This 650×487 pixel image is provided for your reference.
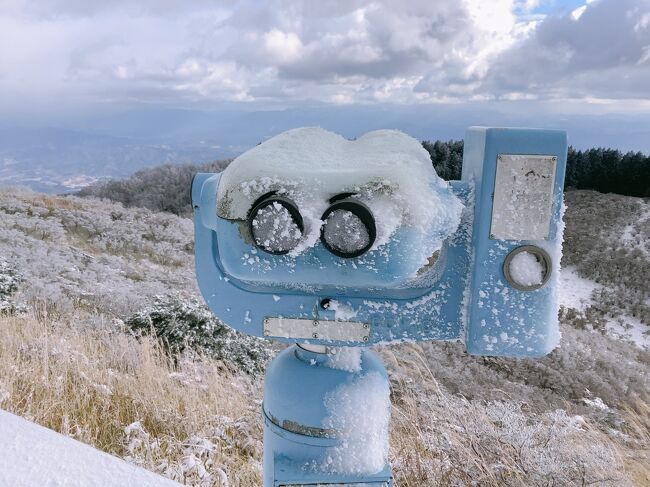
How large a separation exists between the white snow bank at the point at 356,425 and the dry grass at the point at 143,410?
32.5 inches

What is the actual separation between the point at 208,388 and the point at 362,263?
1.87m

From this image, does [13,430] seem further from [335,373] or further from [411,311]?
[411,311]

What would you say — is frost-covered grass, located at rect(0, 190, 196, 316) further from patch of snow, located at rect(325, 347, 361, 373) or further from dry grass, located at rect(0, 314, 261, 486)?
patch of snow, located at rect(325, 347, 361, 373)

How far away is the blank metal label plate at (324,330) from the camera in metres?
1.11

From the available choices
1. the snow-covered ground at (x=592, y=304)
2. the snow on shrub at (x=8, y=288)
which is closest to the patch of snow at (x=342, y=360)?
the snow on shrub at (x=8, y=288)

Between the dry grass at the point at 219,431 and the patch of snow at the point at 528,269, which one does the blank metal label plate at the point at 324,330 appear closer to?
the patch of snow at the point at 528,269

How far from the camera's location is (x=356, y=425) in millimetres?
1142

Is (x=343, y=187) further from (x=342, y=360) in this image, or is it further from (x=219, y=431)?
(x=219, y=431)

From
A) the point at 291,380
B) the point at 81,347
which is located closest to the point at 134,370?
the point at 81,347

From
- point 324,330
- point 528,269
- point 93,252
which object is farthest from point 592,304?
point 324,330

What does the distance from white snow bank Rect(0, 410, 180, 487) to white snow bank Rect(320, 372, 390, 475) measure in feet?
1.36

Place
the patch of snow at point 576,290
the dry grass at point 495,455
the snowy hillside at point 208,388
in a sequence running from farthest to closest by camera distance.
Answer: the patch of snow at point 576,290
the snowy hillside at point 208,388
the dry grass at point 495,455

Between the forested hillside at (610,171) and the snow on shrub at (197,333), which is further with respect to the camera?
the forested hillside at (610,171)

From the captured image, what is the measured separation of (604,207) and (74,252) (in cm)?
1734
